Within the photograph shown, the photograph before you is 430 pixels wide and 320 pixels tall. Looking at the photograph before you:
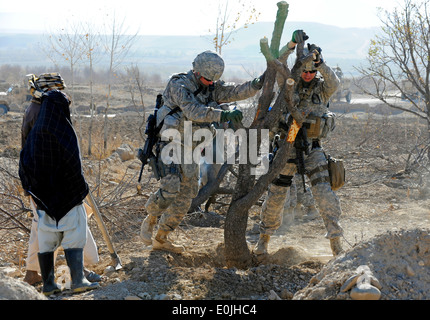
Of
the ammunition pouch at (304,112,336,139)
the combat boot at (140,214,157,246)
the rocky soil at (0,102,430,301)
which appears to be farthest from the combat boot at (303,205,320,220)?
the combat boot at (140,214,157,246)

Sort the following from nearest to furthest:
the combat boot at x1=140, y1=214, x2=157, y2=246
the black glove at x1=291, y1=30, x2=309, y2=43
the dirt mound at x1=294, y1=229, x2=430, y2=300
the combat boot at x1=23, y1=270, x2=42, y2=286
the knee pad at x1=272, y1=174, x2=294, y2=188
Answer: the dirt mound at x1=294, y1=229, x2=430, y2=300, the combat boot at x1=23, y1=270, x2=42, y2=286, the black glove at x1=291, y1=30, x2=309, y2=43, the knee pad at x1=272, y1=174, x2=294, y2=188, the combat boot at x1=140, y1=214, x2=157, y2=246

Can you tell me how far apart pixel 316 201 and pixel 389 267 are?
6.32 ft

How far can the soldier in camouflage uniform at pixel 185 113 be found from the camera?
4.88 m

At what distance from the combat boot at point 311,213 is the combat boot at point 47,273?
4.26m

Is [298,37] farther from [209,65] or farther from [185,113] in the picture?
[185,113]

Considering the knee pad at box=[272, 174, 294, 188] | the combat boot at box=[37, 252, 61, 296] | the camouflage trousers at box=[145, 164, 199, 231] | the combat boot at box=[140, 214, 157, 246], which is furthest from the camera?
the combat boot at box=[140, 214, 157, 246]

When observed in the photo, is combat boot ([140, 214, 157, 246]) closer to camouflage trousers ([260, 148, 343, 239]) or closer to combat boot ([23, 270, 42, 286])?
camouflage trousers ([260, 148, 343, 239])

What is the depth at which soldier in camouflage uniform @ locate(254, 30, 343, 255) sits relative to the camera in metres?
5.14

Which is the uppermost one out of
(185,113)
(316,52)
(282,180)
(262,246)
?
(316,52)

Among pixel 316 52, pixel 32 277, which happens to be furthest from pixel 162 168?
pixel 316 52

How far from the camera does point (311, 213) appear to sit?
7574mm

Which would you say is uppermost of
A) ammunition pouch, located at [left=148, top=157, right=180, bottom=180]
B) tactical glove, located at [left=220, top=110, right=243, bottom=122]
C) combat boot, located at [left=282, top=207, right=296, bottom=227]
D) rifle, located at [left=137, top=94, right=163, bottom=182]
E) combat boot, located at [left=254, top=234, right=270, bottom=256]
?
tactical glove, located at [left=220, top=110, right=243, bottom=122]

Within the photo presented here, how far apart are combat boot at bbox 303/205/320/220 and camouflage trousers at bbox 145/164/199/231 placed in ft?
8.82

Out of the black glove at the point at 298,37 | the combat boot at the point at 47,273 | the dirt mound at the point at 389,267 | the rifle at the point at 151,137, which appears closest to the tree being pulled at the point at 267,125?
the black glove at the point at 298,37
